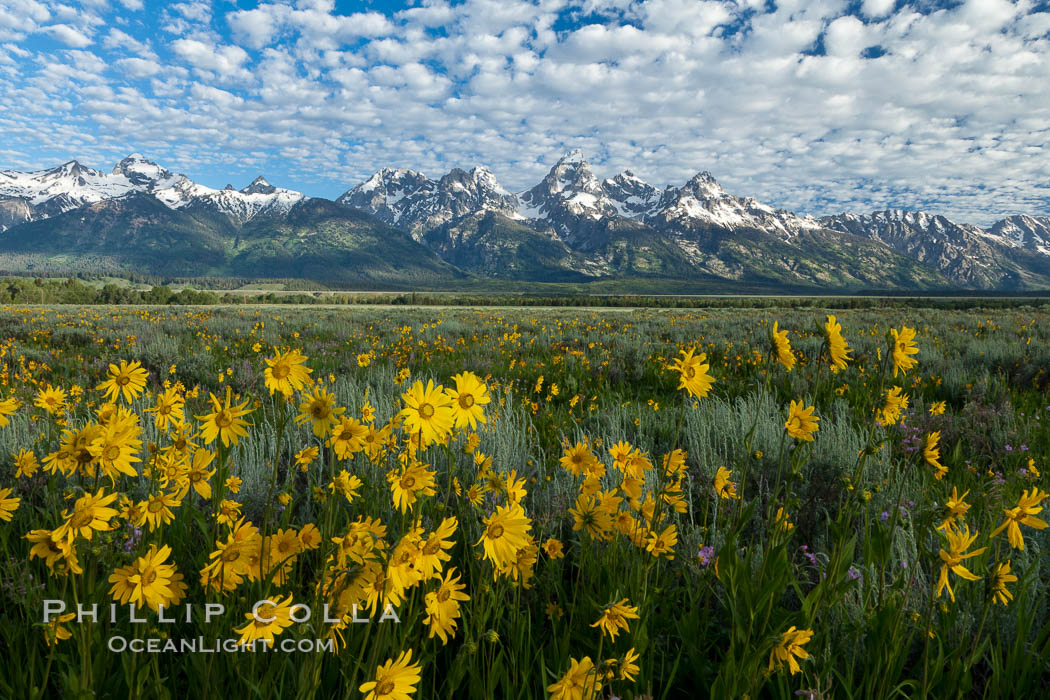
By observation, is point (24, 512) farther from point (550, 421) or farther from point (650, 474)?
point (550, 421)

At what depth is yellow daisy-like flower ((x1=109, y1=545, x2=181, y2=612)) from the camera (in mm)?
1121

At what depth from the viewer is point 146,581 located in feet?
3.80

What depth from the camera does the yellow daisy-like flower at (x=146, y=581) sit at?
112 cm

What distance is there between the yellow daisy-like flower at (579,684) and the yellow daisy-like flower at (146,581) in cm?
93

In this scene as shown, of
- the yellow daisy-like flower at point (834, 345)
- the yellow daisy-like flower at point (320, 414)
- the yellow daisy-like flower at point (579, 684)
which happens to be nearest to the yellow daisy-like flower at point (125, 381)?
the yellow daisy-like flower at point (320, 414)

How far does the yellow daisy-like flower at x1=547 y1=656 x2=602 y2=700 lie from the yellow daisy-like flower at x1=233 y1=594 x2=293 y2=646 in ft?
2.08

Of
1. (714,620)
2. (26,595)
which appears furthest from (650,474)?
(26,595)

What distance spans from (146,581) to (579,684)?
1056 millimetres

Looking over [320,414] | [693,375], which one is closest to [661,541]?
[693,375]

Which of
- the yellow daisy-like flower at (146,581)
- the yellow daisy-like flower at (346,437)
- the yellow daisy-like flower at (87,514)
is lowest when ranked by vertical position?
the yellow daisy-like flower at (146,581)

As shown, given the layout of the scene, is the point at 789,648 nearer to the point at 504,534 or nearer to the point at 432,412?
the point at 504,534

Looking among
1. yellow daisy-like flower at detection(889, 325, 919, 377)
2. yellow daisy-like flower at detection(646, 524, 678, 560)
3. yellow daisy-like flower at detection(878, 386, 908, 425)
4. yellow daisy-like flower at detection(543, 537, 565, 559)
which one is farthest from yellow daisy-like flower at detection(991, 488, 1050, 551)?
yellow daisy-like flower at detection(543, 537, 565, 559)

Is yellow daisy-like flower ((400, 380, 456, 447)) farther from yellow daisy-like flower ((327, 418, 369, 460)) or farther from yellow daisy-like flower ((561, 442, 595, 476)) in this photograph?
yellow daisy-like flower ((561, 442, 595, 476))

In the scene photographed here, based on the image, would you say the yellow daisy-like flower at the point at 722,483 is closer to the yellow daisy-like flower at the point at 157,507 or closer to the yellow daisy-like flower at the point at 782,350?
the yellow daisy-like flower at the point at 782,350
